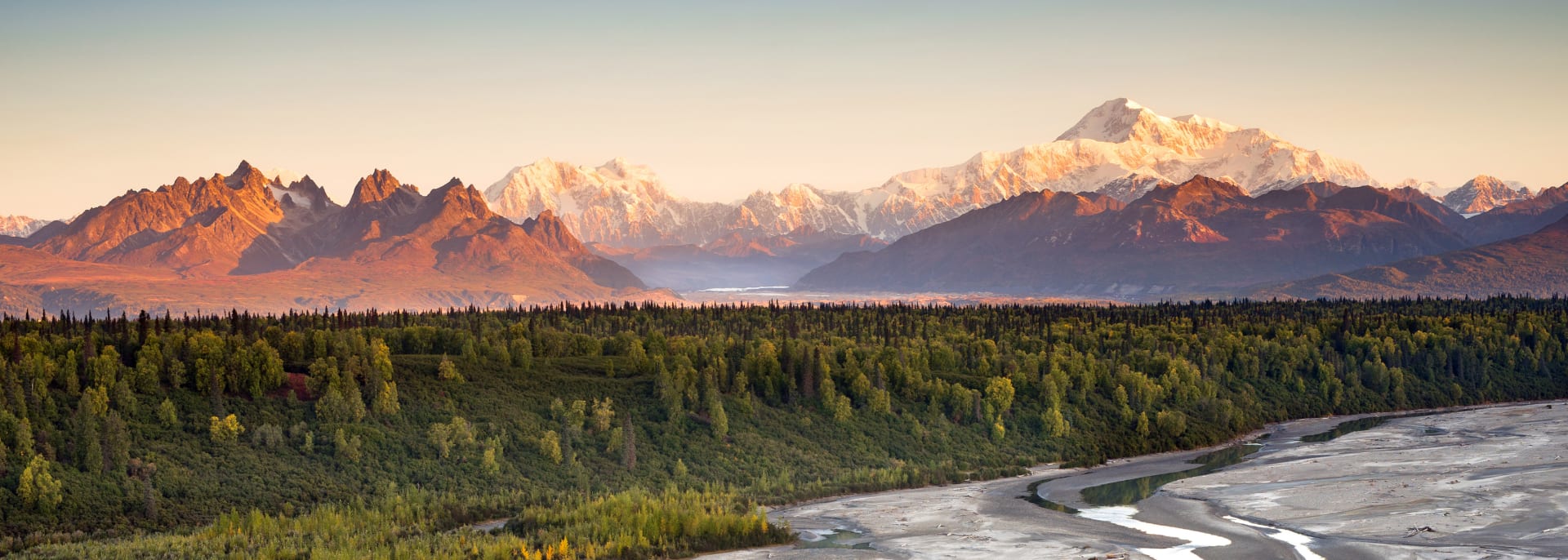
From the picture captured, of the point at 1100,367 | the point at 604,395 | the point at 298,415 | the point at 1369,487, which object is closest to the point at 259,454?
the point at 298,415

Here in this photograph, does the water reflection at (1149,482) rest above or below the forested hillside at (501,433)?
below

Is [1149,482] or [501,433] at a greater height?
[501,433]

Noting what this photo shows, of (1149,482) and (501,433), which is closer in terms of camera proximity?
(501,433)

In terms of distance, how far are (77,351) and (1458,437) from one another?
14248 cm

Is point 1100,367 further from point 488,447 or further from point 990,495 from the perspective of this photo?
point 488,447

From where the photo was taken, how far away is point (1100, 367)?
182 m

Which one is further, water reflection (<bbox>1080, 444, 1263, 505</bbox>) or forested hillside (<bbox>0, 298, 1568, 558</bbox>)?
water reflection (<bbox>1080, 444, 1263, 505</bbox>)

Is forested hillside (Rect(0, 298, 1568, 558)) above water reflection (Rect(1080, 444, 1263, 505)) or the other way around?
above

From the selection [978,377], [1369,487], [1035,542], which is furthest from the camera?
[978,377]

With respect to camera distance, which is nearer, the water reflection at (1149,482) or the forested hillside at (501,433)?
the forested hillside at (501,433)

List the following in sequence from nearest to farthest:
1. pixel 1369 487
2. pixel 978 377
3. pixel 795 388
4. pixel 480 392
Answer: pixel 1369 487 < pixel 480 392 < pixel 795 388 < pixel 978 377

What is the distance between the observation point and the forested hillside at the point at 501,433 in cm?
9588

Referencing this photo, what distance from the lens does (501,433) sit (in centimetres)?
12688

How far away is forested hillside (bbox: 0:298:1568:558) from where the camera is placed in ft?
315
